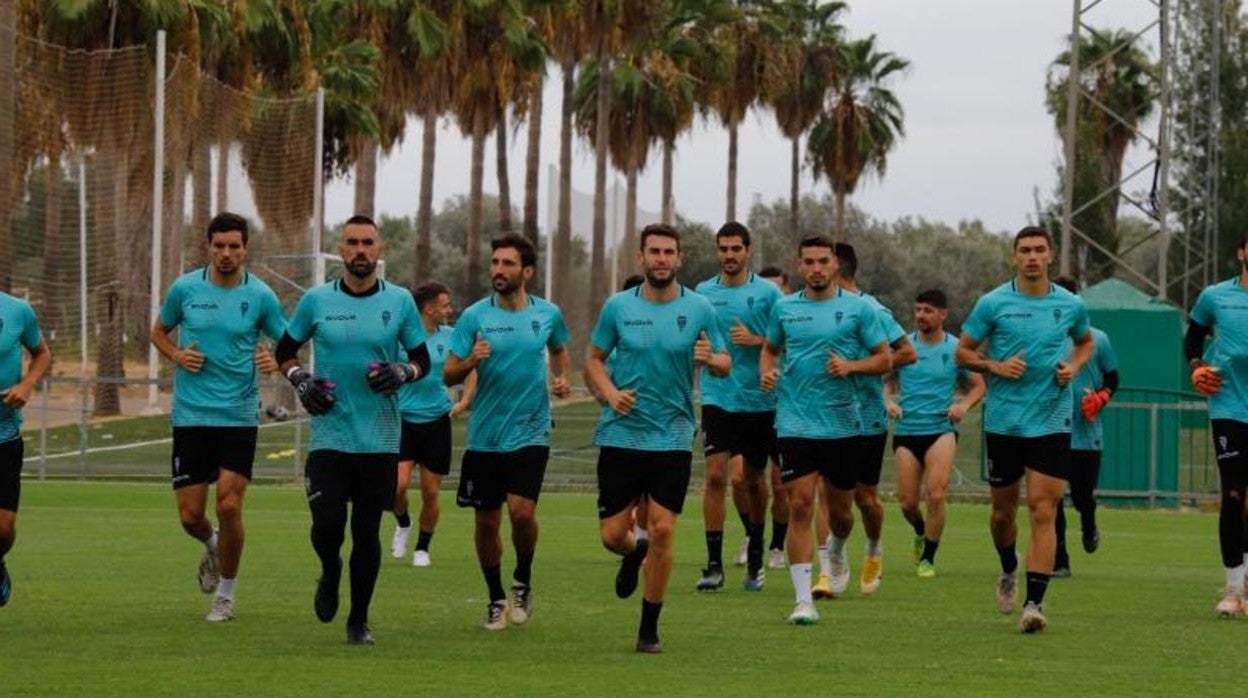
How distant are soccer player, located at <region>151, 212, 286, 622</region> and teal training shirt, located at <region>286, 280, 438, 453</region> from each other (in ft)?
3.93

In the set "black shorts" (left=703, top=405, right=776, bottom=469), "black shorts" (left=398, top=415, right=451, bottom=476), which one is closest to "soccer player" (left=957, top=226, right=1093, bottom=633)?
"black shorts" (left=703, top=405, right=776, bottom=469)

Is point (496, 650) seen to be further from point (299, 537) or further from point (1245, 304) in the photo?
point (299, 537)

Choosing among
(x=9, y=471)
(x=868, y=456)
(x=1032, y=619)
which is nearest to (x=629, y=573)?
(x=1032, y=619)

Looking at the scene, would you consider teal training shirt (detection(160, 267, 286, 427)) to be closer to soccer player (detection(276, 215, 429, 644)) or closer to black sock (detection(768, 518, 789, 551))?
soccer player (detection(276, 215, 429, 644))

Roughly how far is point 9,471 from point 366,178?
1725 inches

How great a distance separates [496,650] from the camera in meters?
13.1

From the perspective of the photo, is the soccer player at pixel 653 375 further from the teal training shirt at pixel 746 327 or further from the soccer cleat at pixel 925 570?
the soccer cleat at pixel 925 570

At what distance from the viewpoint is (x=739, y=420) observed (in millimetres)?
17781

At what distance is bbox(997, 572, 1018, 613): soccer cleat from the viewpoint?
50.5ft

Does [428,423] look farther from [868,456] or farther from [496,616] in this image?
[496,616]

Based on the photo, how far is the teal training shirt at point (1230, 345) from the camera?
15500 mm

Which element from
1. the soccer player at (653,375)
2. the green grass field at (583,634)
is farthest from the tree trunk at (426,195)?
the soccer player at (653,375)

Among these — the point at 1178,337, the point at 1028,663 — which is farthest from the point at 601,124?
the point at 1028,663

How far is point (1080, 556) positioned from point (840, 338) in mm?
7957
